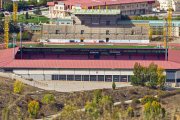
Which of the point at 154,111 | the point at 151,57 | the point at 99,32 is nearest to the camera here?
the point at 154,111

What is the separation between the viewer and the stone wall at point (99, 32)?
147250 mm

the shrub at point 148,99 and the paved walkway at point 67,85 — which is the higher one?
the paved walkway at point 67,85

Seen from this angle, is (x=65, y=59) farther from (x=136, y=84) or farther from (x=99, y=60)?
(x=136, y=84)

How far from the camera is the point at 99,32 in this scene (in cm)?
14938

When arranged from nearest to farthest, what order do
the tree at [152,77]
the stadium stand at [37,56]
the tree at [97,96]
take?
the tree at [97,96]
the tree at [152,77]
the stadium stand at [37,56]

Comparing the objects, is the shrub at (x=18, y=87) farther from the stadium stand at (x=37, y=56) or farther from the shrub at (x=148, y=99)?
the stadium stand at (x=37, y=56)

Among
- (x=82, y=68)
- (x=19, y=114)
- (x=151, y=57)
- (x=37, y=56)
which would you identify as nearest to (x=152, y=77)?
(x=82, y=68)

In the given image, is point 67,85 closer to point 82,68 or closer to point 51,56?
point 82,68

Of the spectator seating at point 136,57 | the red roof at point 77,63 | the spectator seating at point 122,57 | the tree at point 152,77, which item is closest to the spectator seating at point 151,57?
the spectator seating at point 136,57

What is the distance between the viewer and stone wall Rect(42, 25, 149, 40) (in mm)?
147250

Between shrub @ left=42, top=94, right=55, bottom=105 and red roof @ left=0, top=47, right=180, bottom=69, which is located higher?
red roof @ left=0, top=47, right=180, bottom=69

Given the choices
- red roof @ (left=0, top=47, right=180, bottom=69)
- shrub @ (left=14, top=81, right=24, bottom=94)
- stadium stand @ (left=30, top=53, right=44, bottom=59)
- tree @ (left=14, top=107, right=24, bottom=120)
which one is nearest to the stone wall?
stadium stand @ (left=30, top=53, right=44, bottom=59)

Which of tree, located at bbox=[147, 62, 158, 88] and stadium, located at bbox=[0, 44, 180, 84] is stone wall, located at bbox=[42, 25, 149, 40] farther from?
tree, located at bbox=[147, 62, 158, 88]

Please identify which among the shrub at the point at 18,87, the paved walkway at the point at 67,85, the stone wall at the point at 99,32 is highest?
the stone wall at the point at 99,32
